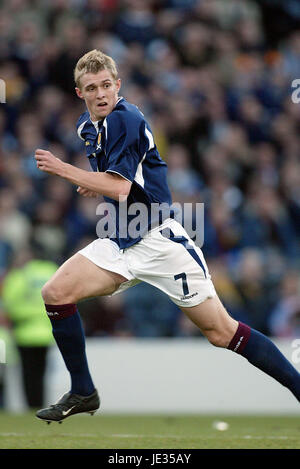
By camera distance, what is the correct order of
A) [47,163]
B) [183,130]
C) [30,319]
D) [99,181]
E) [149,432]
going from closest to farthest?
[47,163]
[99,181]
[149,432]
[30,319]
[183,130]

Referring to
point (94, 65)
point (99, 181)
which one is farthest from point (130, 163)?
point (94, 65)

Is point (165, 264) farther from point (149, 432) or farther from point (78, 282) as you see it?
point (149, 432)

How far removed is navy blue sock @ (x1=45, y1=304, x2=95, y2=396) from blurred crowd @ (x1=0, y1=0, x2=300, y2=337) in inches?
174

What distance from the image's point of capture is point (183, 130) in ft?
41.7

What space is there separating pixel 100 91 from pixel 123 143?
15.3 inches

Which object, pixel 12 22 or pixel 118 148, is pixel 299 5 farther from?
pixel 118 148

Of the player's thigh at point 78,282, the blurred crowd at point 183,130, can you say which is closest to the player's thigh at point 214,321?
the player's thigh at point 78,282

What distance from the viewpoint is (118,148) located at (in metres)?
5.90

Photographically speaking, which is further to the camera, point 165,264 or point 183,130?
point 183,130

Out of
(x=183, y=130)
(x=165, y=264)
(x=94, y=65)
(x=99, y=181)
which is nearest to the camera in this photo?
(x=99, y=181)

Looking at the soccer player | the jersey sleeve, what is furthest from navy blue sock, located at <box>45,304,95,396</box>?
the jersey sleeve

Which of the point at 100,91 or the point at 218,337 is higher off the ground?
the point at 100,91
